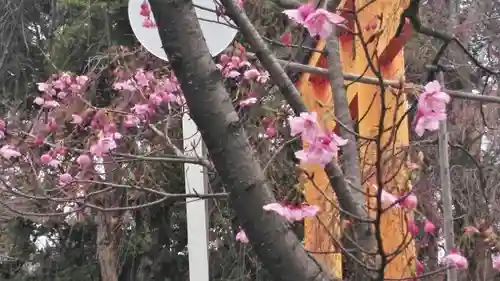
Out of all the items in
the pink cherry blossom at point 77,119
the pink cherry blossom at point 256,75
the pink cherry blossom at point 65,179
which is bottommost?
the pink cherry blossom at point 65,179

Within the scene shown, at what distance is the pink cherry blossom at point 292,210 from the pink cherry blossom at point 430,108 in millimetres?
255

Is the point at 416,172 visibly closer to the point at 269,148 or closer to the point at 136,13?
the point at 136,13

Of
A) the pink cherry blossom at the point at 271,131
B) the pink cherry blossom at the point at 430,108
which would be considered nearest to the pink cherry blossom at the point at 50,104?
the pink cherry blossom at the point at 271,131

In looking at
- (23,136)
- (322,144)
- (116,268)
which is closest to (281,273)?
(322,144)

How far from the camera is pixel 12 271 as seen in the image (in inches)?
302

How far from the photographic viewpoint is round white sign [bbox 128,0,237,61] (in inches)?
88.4

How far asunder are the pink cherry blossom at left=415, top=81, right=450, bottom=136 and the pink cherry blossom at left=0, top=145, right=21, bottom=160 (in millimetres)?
2161

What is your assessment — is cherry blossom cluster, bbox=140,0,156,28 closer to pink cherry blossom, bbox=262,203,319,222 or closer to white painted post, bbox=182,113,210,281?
white painted post, bbox=182,113,210,281

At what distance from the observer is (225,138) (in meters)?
1.12

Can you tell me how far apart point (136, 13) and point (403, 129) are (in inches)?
43.1

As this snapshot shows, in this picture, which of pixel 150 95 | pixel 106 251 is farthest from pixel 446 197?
pixel 106 251

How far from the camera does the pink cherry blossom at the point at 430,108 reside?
1229 millimetres

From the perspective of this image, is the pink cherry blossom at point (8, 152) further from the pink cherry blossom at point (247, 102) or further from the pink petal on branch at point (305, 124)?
the pink petal on branch at point (305, 124)

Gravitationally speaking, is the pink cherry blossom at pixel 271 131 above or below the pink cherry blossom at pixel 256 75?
below
